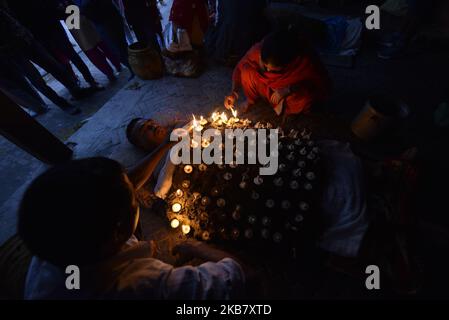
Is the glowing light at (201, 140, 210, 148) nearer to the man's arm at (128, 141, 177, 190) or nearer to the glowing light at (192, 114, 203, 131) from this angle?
the glowing light at (192, 114, 203, 131)

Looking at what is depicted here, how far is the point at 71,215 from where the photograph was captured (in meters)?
1.26

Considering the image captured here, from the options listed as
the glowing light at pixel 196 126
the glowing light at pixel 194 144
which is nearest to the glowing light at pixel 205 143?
the glowing light at pixel 194 144

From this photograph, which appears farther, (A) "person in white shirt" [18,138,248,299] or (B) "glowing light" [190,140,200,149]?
(B) "glowing light" [190,140,200,149]

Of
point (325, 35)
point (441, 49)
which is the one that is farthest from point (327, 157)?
point (441, 49)

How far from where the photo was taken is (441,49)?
16.6 feet

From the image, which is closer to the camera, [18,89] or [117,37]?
[18,89]

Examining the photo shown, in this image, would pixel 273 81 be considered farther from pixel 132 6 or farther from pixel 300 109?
pixel 132 6

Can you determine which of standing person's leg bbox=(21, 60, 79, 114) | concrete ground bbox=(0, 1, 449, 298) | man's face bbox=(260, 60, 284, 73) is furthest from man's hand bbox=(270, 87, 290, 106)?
standing person's leg bbox=(21, 60, 79, 114)

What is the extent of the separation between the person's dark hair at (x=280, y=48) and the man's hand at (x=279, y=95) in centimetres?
52

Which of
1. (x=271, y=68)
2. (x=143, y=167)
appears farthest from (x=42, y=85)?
(x=271, y=68)

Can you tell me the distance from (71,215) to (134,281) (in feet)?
2.07

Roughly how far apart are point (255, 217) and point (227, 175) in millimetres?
507

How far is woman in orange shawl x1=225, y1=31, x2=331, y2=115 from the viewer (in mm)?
3193

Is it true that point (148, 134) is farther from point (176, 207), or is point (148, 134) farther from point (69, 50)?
point (69, 50)
